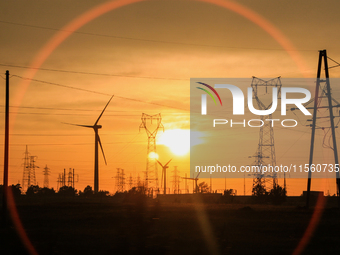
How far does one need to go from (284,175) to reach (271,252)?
110293 mm

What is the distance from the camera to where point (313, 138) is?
47438mm

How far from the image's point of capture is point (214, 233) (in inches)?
1283

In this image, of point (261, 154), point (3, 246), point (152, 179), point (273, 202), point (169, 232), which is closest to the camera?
point (3, 246)

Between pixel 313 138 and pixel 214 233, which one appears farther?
pixel 313 138

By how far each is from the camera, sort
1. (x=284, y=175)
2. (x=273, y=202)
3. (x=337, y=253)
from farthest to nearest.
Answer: (x=284, y=175) → (x=273, y=202) → (x=337, y=253)

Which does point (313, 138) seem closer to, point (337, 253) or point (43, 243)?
point (337, 253)

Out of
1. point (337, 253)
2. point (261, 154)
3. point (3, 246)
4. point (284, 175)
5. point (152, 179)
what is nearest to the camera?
point (337, 253)

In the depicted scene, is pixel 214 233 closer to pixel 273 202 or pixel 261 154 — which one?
pixel 261 154

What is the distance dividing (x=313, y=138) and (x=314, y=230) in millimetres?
15106

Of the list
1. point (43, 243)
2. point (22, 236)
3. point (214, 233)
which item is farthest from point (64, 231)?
point (214, 233)

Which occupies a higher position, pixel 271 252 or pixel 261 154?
pixel 261 154

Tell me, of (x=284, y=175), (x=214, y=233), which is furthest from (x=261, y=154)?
(x=214, y=233)

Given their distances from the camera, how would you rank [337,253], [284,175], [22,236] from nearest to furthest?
[337,253] < [22,236] < [284,175]

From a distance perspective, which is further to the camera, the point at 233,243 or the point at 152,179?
the point at 152,179
